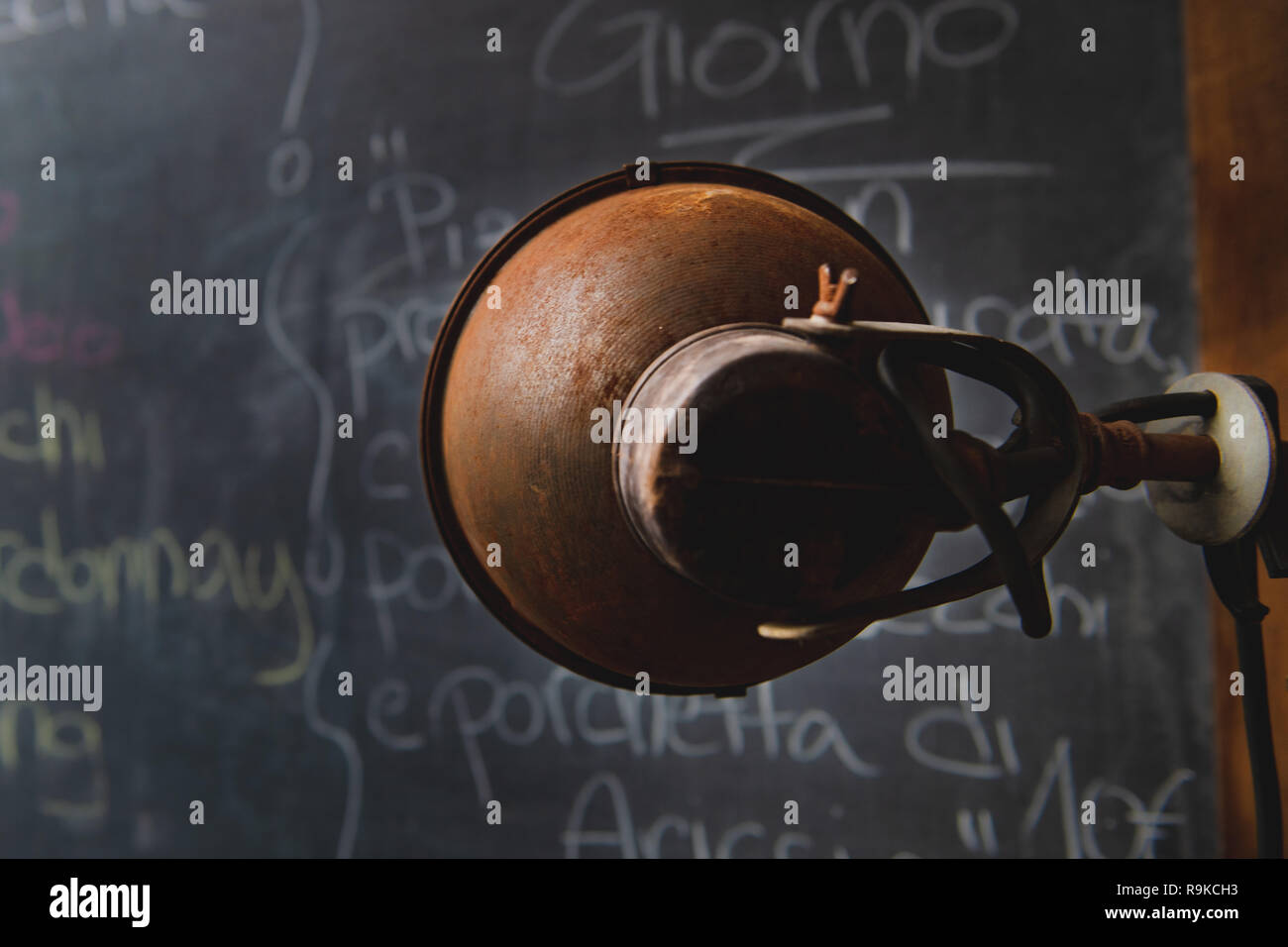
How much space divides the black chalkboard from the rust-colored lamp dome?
1050mm

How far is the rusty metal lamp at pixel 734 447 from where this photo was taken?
0.47m

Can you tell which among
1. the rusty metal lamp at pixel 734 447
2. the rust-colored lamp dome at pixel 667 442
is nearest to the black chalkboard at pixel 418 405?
the rusty metal lamp at pixel 734 447

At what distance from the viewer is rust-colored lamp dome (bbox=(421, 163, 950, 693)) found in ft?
1.53

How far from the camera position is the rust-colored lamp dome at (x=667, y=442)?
47cm

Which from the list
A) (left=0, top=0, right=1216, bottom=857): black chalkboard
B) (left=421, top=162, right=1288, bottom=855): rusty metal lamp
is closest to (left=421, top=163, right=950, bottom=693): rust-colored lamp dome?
(left=421, top=162, right=1288, bottom=855): rusty metal lamp

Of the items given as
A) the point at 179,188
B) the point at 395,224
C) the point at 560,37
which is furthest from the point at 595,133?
the point at 179,188

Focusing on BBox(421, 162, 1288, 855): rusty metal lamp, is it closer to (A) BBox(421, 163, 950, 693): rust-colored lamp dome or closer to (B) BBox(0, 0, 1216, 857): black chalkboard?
(A) BBox(421, 163, 950, 693): rust-colored lamp dome

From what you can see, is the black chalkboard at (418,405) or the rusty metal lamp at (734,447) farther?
the black chalkboard at (418,405)

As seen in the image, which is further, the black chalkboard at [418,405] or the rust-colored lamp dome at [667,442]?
the black chalkboard at [418,405]

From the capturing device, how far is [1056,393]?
550 mm

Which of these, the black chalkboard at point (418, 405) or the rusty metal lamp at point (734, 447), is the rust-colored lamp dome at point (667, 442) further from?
the black chalkboard at point (418, 405)

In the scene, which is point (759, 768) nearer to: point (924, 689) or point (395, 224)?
point (924, 689)

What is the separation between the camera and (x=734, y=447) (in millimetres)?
467

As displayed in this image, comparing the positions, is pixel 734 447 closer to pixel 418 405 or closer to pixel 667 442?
pixel 667 442
